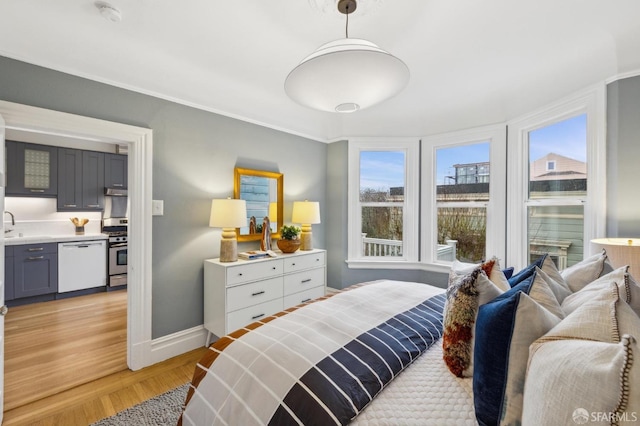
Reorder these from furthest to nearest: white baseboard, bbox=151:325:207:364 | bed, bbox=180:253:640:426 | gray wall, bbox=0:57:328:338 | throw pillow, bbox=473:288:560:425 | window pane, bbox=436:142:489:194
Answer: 1. window pane, bbox=436:142:489:194
2. white baseboard, bbox=151:325:207:364
3. gray wall, bbox=0:57:328:338
4. throw pillow, bbox=473:288:560:425
5. bed, bbox=180:253:640:426

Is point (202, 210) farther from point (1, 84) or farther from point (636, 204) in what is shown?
point (636, 204)

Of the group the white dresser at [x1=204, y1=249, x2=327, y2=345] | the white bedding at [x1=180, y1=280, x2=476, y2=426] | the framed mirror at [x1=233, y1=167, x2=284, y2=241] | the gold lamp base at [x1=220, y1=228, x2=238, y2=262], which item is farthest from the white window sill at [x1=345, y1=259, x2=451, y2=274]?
the white bedding at [x1=180, y1=280, x2=476, y2=426]

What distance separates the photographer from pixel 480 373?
0.88 m

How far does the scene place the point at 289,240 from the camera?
3139mm

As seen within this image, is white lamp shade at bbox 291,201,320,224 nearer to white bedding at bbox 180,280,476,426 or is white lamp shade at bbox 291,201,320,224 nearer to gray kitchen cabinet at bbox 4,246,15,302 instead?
white bedding at bbox 180,280,476,426

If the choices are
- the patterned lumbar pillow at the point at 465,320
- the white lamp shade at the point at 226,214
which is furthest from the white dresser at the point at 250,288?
the patterned lumbar pillow at the point at 465,320

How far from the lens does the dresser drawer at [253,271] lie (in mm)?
2562

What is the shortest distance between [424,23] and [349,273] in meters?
2.86

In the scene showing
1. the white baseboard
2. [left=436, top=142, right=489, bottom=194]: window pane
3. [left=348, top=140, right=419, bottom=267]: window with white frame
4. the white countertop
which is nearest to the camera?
the white baseboard

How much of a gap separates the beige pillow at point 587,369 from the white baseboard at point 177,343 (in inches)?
106

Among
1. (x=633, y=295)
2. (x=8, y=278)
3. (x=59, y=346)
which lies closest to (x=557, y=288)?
(x=633, y=295)

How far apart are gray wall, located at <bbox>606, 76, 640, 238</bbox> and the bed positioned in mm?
1089

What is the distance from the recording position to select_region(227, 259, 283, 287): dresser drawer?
101 inches

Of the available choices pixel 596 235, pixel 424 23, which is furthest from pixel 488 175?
pixel 424 23
